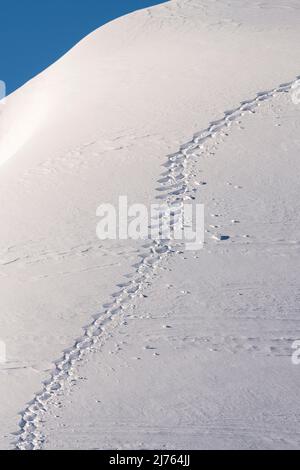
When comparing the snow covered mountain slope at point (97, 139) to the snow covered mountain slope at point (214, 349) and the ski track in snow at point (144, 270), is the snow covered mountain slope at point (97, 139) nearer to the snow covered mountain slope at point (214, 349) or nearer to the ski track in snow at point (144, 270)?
the ski track in snow at point (144, 270)

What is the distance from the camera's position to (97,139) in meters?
10.6

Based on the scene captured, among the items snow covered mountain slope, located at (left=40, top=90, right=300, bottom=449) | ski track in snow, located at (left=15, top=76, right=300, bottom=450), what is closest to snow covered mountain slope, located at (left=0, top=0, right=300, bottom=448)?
ski track in snow, located at (left=15, top=76, right=300, bottom=450)

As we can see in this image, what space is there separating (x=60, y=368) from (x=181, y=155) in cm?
367

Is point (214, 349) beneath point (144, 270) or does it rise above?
beneath

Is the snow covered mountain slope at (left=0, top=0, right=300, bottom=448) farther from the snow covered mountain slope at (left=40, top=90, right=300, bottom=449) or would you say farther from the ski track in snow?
the snow covered mountain slope at (left=40, top=90, right=300, bottom=449)

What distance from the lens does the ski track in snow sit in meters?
6.21

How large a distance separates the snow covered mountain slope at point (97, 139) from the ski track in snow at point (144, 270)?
3.0 inches

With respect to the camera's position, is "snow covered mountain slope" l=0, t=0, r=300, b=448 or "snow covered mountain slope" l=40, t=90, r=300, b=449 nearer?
"snow covered mountain slope" l=40, t=90, r=300, b=449

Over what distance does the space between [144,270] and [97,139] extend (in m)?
3.28

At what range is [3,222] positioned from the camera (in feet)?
30.4

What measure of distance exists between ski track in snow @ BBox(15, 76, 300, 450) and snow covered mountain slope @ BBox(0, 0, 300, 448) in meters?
0.08

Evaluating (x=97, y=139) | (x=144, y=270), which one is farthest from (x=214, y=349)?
(x=97, y=139)

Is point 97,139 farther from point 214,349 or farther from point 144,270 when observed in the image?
point 214,349

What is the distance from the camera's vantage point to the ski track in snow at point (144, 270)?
6215 millimetres
